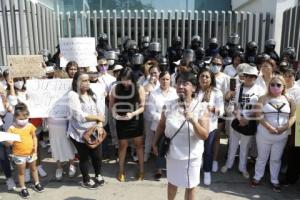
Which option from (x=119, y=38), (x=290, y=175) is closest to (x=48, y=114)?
(x=290, y=175)

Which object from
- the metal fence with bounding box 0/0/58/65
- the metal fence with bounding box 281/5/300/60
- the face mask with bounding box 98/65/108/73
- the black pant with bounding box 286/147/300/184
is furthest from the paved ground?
the metal fence with bounding box 281/5/300/60

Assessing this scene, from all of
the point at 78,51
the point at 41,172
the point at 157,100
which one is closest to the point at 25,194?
the point at 41,172

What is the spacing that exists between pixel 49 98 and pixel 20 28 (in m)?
5.81

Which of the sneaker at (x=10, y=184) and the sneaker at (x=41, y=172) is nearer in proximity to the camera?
the sneaker at (x=10, y=184)

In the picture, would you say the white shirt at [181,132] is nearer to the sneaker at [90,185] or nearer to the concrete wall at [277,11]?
the sneaker at [90,185]

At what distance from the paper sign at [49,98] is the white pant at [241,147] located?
98.7 inches

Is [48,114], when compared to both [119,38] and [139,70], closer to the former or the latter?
[139,70]

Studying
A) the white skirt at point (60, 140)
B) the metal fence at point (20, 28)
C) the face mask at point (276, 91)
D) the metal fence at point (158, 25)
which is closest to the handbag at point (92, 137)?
the white skirt at point (60, 140)

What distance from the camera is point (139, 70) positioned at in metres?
5.75

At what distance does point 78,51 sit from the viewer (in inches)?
223

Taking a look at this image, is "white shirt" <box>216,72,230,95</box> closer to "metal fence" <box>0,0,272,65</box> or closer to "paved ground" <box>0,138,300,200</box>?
"paved ground" <box>0,138,300,200</box>

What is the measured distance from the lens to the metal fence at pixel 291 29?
31.9ft

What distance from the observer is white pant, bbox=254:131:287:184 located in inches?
176

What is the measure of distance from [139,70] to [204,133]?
9.26 ft
